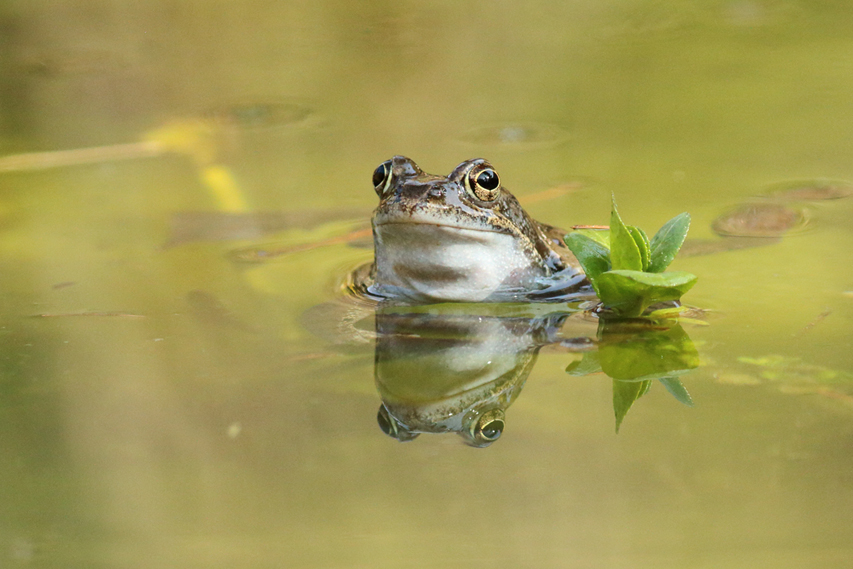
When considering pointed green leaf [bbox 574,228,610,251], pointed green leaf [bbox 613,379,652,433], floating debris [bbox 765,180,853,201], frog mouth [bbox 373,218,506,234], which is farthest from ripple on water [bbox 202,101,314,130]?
pointed green leaf [bbox 613,379,652,433]

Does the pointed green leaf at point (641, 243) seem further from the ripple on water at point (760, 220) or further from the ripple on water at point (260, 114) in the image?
the ripple on water at point (260, 114)

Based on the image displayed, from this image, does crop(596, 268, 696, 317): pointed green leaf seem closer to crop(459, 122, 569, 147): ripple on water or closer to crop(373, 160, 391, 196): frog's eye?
crop(373, 160, 391, 196): frog's eye

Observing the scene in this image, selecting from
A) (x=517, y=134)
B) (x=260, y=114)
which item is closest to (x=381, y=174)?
(x=517, y=134)

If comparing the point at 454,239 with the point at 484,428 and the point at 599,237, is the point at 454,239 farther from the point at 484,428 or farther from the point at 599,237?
the point at 484,428

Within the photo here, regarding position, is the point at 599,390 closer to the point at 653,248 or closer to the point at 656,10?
the point at 653,248

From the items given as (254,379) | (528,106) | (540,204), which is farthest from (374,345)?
(528,106)

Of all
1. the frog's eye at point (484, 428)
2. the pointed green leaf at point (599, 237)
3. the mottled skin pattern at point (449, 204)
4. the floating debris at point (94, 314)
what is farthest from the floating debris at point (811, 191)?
the floating debris at point (94, 314)
